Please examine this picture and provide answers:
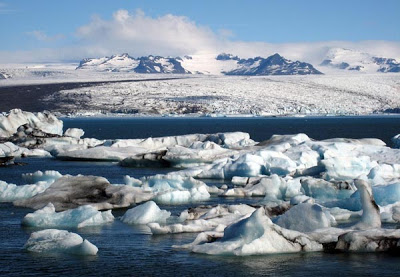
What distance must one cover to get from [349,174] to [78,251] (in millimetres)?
12654

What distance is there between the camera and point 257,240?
1144cm

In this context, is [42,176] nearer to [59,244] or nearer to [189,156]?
[189,156]

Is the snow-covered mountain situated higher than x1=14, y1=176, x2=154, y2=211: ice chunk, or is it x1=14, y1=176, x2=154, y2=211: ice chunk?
the snow-covered mountain

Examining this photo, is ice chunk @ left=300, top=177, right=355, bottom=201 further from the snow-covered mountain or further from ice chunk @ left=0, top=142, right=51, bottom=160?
the snow-covered mountain

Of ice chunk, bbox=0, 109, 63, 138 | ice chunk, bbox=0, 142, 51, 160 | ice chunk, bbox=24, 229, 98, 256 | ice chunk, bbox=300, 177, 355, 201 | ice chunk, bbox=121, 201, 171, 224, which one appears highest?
ice chunk, bbox=0, 109, 63, 138

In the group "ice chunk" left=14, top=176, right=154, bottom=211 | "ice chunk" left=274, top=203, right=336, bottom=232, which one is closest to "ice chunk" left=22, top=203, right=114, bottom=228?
"ice chunk" left=14, top=176, right=154, bottom=211

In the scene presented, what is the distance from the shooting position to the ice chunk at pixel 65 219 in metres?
14.6

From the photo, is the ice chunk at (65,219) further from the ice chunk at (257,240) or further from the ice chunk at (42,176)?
the ice chunk at (42,176)

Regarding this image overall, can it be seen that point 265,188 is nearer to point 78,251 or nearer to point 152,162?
point 78,251

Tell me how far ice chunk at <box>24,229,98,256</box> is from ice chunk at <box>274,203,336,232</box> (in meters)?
3.47

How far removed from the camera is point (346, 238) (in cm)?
1199

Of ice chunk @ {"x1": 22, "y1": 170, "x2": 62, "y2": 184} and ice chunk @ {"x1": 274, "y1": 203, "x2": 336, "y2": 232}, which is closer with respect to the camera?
ice chunk @ {"x1": 274, "y1": 203, "x2": 336, "y2": 232}

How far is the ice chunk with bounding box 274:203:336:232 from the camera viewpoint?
41.8 ft

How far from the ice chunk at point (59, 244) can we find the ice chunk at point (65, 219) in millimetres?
1998
